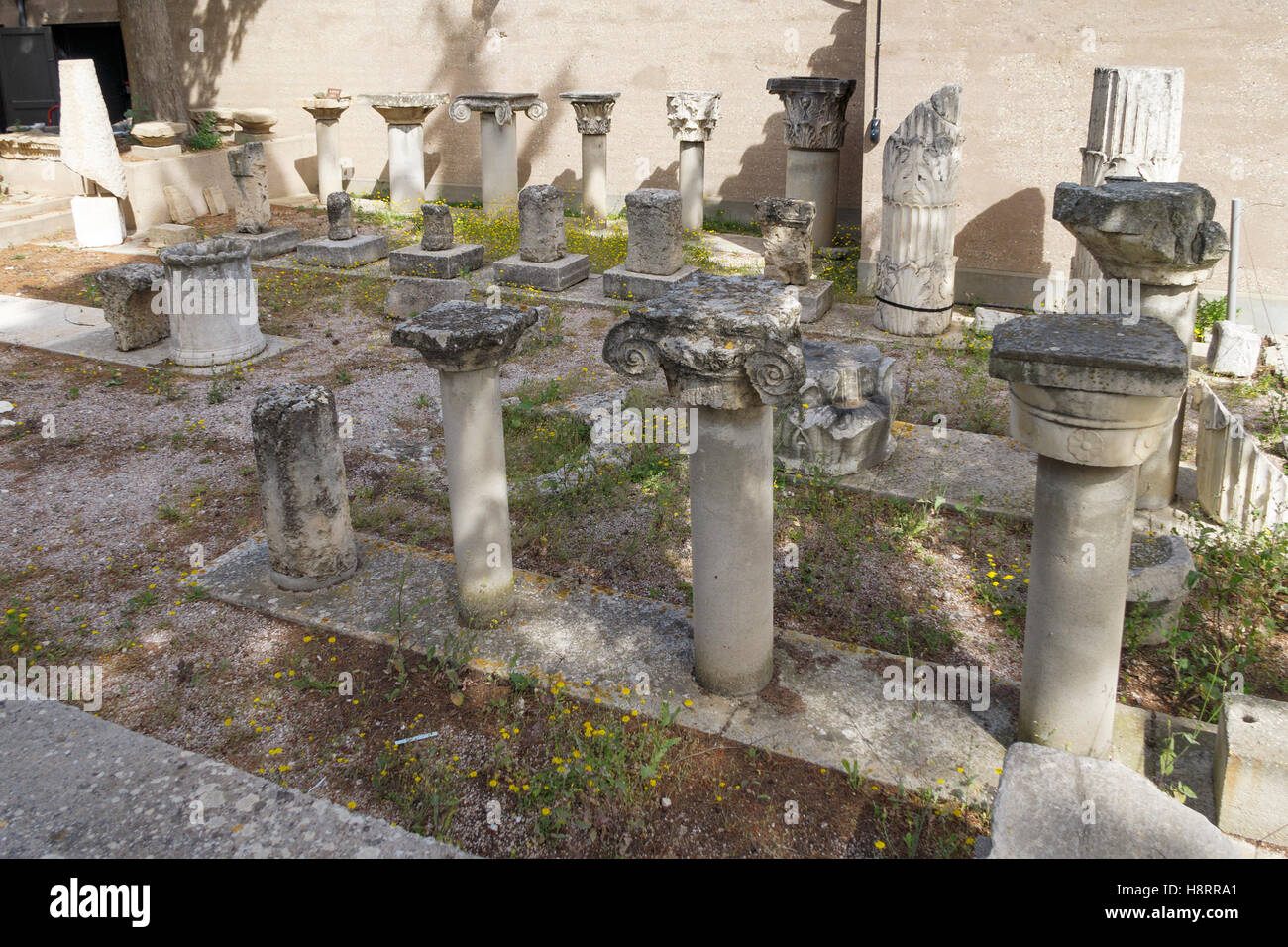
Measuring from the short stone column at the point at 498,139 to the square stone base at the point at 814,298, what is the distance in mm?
5193

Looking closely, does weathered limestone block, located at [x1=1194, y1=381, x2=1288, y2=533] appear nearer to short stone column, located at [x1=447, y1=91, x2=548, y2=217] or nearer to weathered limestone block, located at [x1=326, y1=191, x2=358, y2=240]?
weathered limestone block, located at [x1=326, y1=191, x2=358, y2=240]

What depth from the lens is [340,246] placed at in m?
12.1

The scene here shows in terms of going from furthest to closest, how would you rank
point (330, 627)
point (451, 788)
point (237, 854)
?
point (330, 627)
point (451, 788)
point (237, 854)

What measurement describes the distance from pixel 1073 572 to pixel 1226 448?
2780 mm

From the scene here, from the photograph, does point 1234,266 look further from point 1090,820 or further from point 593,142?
point 593,142

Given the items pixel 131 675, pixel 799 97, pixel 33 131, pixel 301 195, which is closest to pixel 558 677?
pixel 131 675

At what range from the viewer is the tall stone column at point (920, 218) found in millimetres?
9188

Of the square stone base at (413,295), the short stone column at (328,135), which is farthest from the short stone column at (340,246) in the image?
the short stone column at (328,135)

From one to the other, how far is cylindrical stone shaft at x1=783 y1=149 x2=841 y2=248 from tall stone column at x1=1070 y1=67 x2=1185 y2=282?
4.95 meters

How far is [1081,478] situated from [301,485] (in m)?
3.72

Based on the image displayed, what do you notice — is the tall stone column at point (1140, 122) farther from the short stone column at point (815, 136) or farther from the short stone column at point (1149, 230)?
the short stone column at point (815, 136)

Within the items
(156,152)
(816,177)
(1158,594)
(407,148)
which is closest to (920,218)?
(816,177)

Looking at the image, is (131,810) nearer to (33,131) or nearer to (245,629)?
(245,629)

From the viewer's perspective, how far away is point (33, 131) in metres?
15.2
